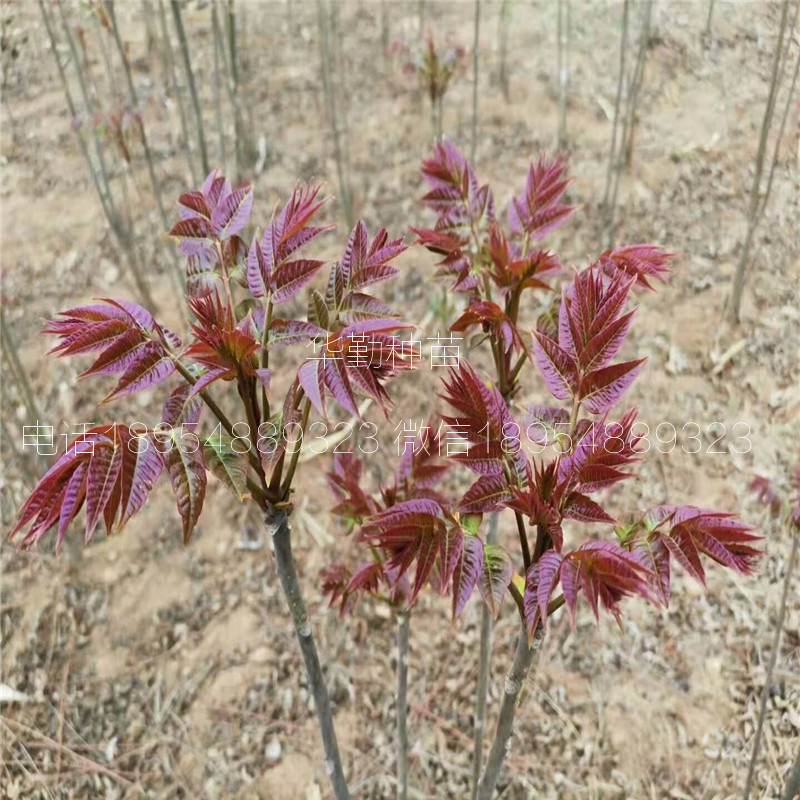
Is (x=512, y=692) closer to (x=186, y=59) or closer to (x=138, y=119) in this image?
(x=186, y=59)

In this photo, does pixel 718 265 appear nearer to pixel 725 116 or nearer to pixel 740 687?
pixel 725 116

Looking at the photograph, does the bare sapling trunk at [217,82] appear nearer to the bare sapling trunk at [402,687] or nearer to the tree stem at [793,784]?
the bare sapling trunk at [402,687]

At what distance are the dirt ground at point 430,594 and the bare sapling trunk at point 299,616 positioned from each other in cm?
98

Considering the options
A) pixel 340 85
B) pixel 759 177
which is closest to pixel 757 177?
pixel 759 177

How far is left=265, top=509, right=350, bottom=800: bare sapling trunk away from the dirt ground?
976mm

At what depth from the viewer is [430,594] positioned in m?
2.43

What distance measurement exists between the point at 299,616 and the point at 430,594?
57.8 inches

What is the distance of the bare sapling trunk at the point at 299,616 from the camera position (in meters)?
0.96

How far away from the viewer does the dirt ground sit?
204cm

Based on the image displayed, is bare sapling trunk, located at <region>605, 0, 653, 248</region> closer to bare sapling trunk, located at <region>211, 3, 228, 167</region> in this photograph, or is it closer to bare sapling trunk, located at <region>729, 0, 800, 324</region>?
bare sapling trunk, located at <region>729, 0, 800, 324</region>

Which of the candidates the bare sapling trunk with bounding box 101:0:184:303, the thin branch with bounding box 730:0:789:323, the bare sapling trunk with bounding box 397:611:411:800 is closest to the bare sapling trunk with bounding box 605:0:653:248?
the thin branch with bounding box 730:0:789:323

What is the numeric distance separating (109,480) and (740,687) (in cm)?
199

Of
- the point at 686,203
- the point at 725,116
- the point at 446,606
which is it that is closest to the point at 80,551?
the point at 446,606

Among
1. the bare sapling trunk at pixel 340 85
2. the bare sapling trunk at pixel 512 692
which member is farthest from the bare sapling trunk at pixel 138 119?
the bare sapling trunk at pixel 512 692
